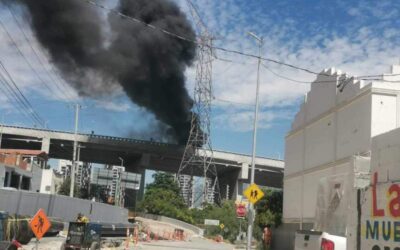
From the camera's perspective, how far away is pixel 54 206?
1715 inches

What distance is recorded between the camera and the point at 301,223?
116 ft

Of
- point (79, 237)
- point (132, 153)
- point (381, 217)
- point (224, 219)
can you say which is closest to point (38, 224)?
point (79, 237)

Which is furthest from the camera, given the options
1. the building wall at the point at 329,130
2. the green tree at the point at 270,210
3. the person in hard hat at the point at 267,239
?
the green tree at the point at 270,210

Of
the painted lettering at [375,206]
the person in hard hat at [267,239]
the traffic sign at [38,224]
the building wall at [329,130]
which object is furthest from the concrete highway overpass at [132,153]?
the painted lettering at [375,206]

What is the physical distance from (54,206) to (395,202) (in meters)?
40.1

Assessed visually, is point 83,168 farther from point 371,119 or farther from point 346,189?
point 346,189

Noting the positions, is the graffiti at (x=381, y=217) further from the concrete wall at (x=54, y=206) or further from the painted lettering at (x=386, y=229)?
the concrete wall at (x=54, y=206)

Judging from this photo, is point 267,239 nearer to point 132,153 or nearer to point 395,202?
point 395,202

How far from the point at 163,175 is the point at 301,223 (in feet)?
254

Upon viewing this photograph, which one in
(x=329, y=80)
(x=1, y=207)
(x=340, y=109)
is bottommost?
(x=1, y=207)

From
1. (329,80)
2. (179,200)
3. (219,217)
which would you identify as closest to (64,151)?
(179,200)

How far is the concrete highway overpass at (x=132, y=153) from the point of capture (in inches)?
3942

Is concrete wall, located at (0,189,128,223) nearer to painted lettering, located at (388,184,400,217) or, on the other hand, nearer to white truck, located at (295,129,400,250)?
white truck, located at (295,129,400,250)

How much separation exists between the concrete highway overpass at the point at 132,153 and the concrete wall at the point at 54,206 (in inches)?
1568
